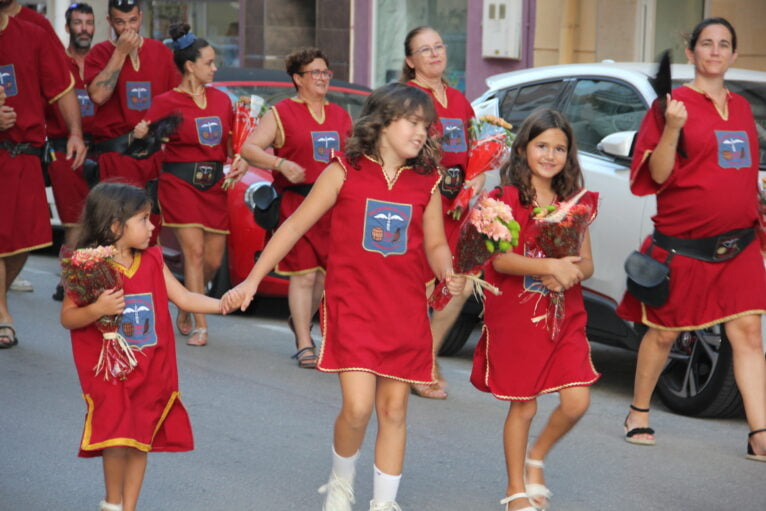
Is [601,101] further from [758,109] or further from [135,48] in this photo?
[135,48]

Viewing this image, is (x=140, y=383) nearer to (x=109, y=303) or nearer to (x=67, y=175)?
(x=109, y=303)

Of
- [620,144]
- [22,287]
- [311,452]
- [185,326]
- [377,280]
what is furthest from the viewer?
[22,287]

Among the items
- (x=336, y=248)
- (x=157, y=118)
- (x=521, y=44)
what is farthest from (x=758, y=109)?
(x=521, y=44)

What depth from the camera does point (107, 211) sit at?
5234 millimetres

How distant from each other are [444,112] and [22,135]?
304cm

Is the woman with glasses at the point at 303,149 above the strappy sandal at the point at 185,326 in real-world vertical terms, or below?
above

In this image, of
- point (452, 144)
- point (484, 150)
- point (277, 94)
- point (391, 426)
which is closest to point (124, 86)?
point (277, 94)

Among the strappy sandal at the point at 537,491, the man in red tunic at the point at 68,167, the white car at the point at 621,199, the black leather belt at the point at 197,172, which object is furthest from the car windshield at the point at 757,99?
the man in red tunic at the point at 68,167

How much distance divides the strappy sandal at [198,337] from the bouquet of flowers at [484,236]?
431 centimetres

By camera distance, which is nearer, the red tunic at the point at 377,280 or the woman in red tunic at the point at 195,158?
the red tunic at the point at 377,280

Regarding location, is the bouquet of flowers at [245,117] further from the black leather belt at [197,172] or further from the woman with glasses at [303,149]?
the woman with glasses at [303,149]

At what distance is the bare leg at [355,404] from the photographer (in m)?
5.46

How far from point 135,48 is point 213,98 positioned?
2.77 feet

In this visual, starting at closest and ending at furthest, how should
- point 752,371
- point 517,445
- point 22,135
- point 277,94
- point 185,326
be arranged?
1. point 517,445
2. point 752,371
3. point 22,135
4. point 185,326
5. point 277,94
